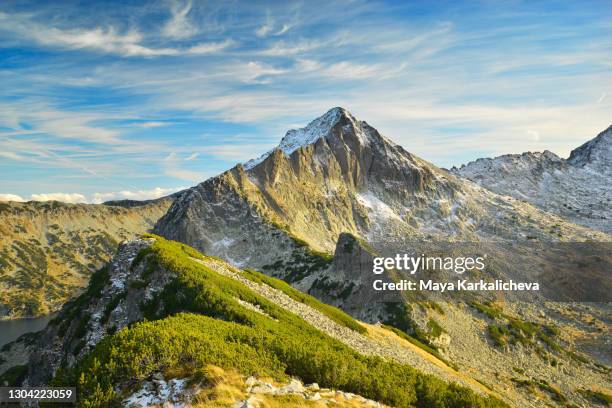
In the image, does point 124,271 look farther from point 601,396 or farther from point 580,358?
point 580,358

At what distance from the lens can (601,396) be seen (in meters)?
63.5

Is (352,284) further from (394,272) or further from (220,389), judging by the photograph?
(220,389)

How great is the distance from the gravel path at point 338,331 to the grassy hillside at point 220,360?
7134 millimetres

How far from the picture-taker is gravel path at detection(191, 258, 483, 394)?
3688cm

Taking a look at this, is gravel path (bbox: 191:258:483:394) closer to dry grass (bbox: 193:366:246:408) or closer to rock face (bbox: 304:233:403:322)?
dry grass (bbox: 193:366:246:408)

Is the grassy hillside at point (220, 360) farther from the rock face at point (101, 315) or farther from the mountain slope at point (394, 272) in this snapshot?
the mountain slope at point (394, 272)

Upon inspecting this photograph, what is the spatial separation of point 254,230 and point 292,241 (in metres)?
17.2

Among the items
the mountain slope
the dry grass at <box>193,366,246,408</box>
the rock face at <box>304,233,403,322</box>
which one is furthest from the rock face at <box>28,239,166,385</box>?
the rock face at <box>304,233,403,322</box>

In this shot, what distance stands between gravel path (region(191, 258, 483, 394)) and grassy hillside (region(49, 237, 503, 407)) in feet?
23.4

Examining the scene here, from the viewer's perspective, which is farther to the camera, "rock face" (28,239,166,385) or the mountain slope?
the mountain slope

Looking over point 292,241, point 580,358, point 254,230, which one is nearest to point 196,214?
point 254,230

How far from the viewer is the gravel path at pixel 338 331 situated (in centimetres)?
3688

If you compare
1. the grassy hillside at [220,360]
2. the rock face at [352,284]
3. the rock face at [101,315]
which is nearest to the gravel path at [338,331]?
the grassy hillside at [220,360]

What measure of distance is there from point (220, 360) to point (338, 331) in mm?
22462
